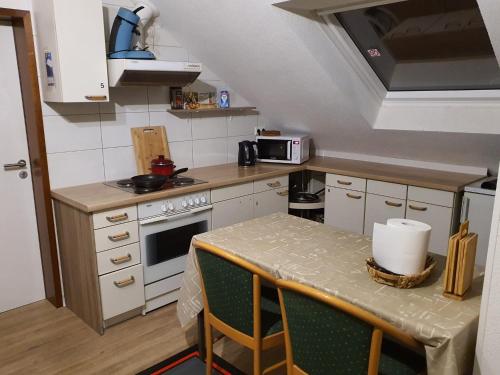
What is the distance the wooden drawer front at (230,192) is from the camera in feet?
10.3

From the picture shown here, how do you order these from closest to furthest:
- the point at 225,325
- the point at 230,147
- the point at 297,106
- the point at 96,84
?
the point at 225,325 → the point at 96,84 → the point at 297,106 → the point at 230,147

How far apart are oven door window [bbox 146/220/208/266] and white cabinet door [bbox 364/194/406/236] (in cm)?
137

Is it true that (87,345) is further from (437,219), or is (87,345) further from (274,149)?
(437,219)

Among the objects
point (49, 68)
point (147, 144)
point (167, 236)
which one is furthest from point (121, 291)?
point (49, 68)

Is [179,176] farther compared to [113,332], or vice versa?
[179,176]

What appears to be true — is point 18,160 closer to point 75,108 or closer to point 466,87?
point 75,108

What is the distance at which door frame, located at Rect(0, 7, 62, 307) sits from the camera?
261 centimetres

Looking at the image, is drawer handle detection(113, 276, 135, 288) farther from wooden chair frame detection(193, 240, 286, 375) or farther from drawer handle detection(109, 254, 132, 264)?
wooden chair frame detection(193, 240, 286, 375)

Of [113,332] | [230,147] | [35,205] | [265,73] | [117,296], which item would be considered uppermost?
[265,73]

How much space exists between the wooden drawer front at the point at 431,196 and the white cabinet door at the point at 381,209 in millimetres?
108

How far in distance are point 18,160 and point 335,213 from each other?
2.55m

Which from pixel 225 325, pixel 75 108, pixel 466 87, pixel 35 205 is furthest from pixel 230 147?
pixel 225 325

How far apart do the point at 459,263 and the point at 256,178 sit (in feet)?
7.04

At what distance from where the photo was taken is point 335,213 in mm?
3680
